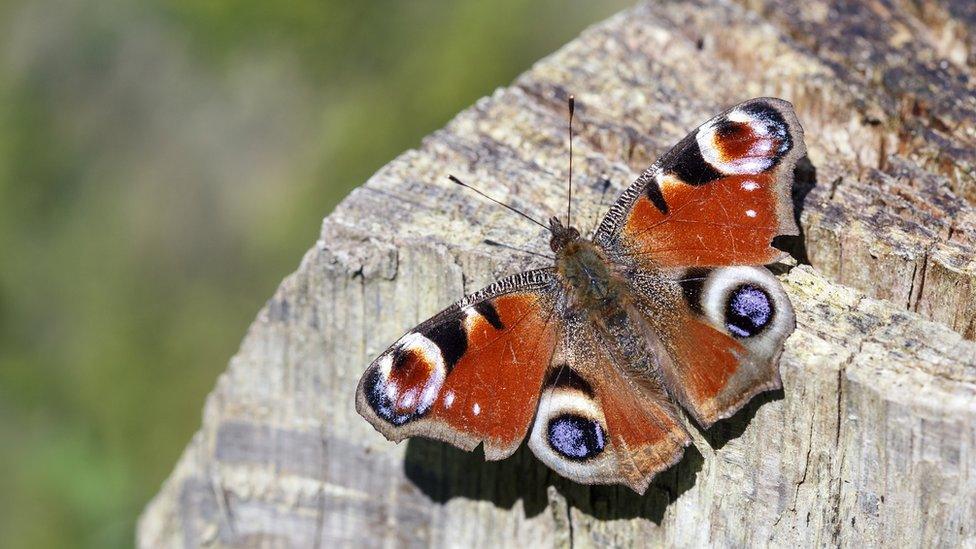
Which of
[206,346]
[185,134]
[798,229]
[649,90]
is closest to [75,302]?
[206,346]

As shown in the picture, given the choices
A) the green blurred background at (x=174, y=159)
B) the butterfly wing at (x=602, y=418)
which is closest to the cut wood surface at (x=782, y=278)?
the butterfly wing at (x=602, y=418)

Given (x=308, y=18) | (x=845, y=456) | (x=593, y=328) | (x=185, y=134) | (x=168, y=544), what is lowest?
(x=168, y=544)

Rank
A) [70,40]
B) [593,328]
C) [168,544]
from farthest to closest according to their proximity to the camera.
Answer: [70,40]
[168,544]
[593,328]

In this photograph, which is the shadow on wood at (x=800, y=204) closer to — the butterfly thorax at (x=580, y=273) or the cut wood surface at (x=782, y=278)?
the cut wood surface at (x=782, y=278)

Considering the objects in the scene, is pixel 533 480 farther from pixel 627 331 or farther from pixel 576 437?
pixel 627 331

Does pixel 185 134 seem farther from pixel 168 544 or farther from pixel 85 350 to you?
pixel 168 544

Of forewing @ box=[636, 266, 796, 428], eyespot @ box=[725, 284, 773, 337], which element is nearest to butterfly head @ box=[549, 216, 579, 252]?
forewing @ box=[636, 266, 796, 428]

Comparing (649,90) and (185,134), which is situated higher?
(185,134)

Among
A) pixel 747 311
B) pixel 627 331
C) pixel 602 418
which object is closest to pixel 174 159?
pixel 627 331
